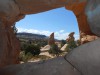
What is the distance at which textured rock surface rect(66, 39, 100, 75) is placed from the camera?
4.92 m

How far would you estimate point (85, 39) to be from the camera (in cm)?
1731

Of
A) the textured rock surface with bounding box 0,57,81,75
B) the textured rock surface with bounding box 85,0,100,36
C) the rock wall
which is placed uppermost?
the rock wall

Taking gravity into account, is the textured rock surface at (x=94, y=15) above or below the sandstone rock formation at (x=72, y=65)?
above

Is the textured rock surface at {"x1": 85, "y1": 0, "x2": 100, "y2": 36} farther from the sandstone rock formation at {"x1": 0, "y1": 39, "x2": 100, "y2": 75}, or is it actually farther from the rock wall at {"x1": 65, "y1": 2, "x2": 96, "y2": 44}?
the rock wall at {"x1": 65, "y1": 2, "x2": 96, "y2": 44}

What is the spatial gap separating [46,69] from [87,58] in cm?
118

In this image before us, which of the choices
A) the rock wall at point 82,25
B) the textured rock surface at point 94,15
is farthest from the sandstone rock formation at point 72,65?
the rock wall at point 82,25

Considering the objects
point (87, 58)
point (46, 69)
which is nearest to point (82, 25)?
point (46, 69)

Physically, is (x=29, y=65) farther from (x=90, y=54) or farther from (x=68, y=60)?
(x=90, y=54)

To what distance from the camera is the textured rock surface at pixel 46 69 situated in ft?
18.3

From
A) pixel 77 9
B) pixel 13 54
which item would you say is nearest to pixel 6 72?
pixel 13 54

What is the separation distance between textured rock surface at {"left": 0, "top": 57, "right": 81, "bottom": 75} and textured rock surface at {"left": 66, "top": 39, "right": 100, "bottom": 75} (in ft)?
0.69

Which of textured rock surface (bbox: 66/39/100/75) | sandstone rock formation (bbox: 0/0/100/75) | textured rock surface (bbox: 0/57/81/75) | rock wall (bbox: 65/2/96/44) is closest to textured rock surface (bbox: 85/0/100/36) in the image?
sandstone rock formation (bbox: 0/0/100/75)

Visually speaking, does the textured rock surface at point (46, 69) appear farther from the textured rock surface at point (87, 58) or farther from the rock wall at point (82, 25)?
the rock wall at point (82, 25)

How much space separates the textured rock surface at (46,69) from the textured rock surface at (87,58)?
8.3 inches
